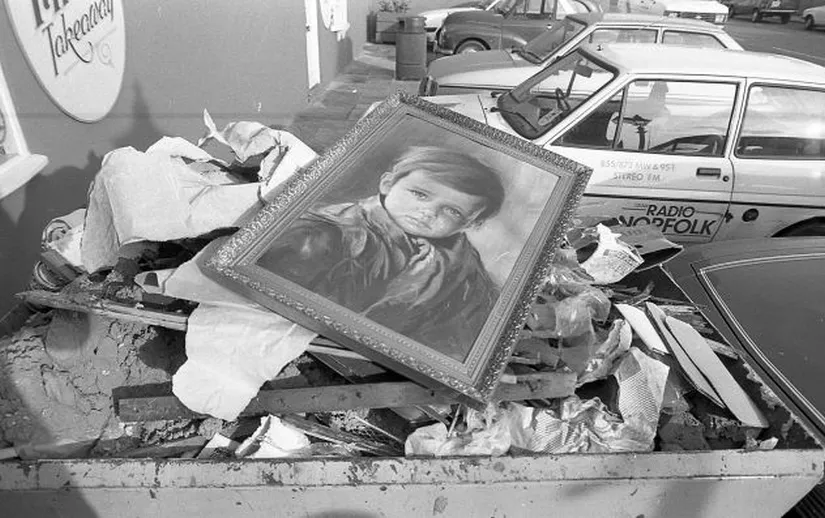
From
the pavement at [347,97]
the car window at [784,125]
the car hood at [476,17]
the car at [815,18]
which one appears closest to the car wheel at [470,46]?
the car hood at [476,17]

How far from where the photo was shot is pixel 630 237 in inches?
122

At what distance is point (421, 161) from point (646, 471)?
1.49 meters

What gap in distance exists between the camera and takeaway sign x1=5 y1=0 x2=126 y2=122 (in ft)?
10.8

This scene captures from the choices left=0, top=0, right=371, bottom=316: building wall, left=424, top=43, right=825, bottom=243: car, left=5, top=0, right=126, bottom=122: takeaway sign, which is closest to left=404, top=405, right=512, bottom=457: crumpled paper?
left=0, top=0, right=371, bottom=316: building wall

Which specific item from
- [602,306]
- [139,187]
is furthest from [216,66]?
[602,306]

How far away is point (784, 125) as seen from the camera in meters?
4.77

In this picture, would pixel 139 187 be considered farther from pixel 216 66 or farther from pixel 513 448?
pixel 216 66

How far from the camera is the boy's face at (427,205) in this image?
223cm

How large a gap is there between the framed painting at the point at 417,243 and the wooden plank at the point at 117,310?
9.5 inches

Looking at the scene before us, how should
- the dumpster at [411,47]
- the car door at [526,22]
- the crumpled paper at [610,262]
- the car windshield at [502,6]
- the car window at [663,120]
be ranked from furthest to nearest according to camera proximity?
the car windshield at [502,6] → the car door at [526,22] → the dumpster at [411,47] → the car window at [663,120] → the crumpled paper at [610,262]

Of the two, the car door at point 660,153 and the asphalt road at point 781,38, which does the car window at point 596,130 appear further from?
the asphalt road at point 781,38

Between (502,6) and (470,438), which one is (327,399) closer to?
(470,438)

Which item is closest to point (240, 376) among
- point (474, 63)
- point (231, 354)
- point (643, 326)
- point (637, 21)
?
point (231, 354)

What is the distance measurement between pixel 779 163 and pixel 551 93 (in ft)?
6.87
